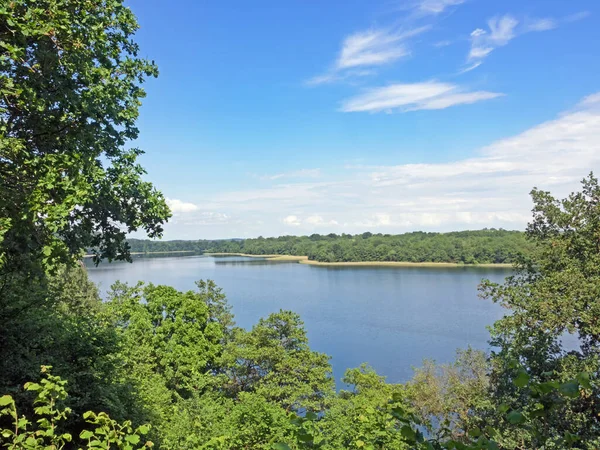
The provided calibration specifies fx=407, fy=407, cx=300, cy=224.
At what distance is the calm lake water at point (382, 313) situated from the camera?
30.0 m

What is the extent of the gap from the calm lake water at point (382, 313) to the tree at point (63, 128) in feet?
74.5

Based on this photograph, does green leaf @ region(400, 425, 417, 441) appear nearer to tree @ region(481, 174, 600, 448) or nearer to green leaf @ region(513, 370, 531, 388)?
green leaf @ region(513, 370, 531, 388)

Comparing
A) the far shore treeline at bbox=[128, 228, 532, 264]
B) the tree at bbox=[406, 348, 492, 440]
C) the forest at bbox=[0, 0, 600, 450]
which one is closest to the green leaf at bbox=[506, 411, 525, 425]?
the forest at bbox=[0, 0, 600, 450]

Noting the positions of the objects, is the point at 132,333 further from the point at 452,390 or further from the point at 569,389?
the point at 569,389

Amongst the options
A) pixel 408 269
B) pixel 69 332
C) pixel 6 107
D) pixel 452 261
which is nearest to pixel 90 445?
pixel 6 107

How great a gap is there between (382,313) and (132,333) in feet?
98.3

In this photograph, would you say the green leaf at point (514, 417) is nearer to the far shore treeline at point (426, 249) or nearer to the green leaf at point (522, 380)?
the green leaf at point (522, 380)

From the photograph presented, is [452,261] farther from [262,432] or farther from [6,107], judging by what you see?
[6,107]

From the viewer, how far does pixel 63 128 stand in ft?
16.3

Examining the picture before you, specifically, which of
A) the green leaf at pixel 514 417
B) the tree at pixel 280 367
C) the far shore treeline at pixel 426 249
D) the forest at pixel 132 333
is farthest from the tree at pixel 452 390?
the far shore treeline at pixel 426 249

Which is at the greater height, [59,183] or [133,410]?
[59,183]

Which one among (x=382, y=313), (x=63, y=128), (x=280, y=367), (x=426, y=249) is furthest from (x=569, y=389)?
(x=426, y=249)

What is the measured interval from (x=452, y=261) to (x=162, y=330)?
8074 cm

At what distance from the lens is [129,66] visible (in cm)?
612
